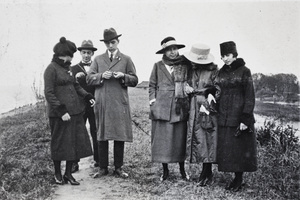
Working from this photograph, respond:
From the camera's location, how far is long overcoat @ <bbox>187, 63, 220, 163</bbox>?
4.48 meters

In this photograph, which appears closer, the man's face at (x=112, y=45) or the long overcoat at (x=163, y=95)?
the long overcoat at (x=163, y=95)

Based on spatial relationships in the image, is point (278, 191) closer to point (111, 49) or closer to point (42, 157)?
point (111, 49)

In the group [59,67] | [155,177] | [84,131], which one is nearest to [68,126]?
[84,131]

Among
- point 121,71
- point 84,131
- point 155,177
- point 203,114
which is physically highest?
point 121,71

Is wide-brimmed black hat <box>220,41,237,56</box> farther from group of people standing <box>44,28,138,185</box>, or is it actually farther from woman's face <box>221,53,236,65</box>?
group of people standing <box>44,28,138,185</box>

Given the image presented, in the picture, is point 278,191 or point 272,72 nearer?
point 278,191

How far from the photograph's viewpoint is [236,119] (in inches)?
166

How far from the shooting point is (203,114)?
4.51 meters

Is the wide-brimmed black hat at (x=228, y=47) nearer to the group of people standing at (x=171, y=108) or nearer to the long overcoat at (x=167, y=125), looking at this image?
the group of people standing at (x=171, y=108)

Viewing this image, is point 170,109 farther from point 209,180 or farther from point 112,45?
point 112,45

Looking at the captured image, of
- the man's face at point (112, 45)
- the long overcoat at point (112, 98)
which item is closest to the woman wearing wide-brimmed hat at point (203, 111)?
the long overcoat at point (112, 98)

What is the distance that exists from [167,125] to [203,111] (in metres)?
0.59

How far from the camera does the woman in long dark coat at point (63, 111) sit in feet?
14.6

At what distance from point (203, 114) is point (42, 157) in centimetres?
307
